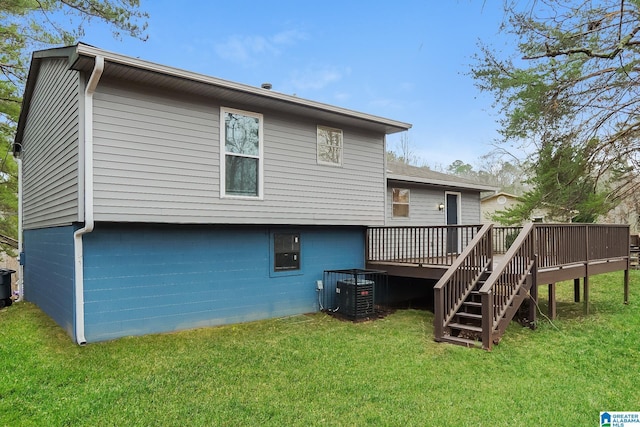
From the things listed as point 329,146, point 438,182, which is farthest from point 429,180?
point 329,146

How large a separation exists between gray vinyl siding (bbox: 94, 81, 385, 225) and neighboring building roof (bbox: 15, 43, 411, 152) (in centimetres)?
18

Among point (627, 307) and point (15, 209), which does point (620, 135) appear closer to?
point (627, 307)

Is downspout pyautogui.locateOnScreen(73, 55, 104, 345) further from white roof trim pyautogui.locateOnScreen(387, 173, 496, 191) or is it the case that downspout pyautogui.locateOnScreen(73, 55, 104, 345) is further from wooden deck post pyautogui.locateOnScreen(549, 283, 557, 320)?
wooden deck post pyautogui.locateOnScreen(549, 283, 557, 320)

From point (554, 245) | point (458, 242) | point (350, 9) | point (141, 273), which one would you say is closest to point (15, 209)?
point (141, 273)

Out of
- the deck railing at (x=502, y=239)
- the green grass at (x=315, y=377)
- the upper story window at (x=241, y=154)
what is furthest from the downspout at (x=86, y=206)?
the deck railing at (x=502, y=239)

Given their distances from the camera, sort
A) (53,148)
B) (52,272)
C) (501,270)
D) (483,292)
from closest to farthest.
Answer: (483,292), (501,270), (53,148), (52,272)

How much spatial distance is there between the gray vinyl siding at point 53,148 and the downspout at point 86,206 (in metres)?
0.23

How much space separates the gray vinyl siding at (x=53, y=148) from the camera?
5.97 m

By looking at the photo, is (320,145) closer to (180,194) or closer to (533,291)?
(180,194)

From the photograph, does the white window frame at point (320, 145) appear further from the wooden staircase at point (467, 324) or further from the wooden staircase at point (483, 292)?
the wooden staircase at point (467, 324)

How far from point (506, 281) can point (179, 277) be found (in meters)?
5.34

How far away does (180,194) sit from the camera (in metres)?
6.42

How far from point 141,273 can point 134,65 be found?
3.12 metres

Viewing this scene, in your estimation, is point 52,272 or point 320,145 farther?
point 320,145
